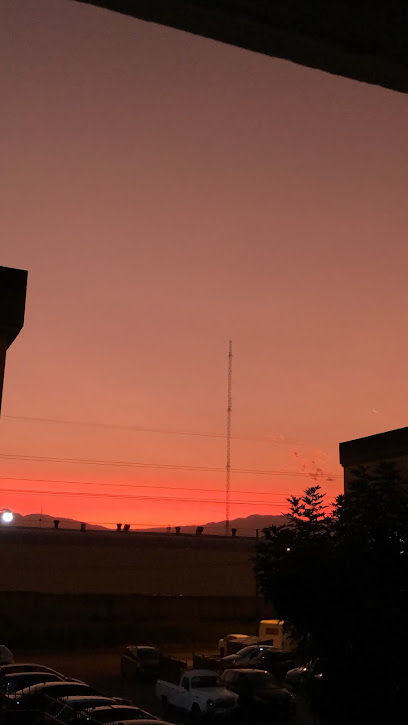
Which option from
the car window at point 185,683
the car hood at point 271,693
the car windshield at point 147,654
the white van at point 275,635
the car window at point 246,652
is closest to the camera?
the car hood at point 271,693

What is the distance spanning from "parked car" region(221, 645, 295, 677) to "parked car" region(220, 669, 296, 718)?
5.81 meters

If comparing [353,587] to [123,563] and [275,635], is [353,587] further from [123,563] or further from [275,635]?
[123,563]

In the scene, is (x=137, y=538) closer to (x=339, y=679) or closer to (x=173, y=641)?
(x=173, y=641)

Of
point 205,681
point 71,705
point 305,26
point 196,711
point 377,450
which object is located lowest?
point 196,711

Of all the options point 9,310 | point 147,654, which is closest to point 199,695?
point 147,654

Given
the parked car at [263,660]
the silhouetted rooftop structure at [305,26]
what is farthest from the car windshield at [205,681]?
the silhouetted rooftop structure at [305,26]

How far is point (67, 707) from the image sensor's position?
18594 mm

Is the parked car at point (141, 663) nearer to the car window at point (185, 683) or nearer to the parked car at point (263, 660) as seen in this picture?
the parked car at point (263, 660)

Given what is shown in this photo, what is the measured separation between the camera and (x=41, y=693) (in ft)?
68.7

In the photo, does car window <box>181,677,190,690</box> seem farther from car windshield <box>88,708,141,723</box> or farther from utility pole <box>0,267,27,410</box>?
utility pole <box>0,267,27,410</box>

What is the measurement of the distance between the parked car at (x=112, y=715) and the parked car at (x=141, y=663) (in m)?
15.7

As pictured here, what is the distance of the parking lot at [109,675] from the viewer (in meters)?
25.5

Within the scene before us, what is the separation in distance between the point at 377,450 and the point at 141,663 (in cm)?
1463

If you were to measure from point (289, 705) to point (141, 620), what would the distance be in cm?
2659
